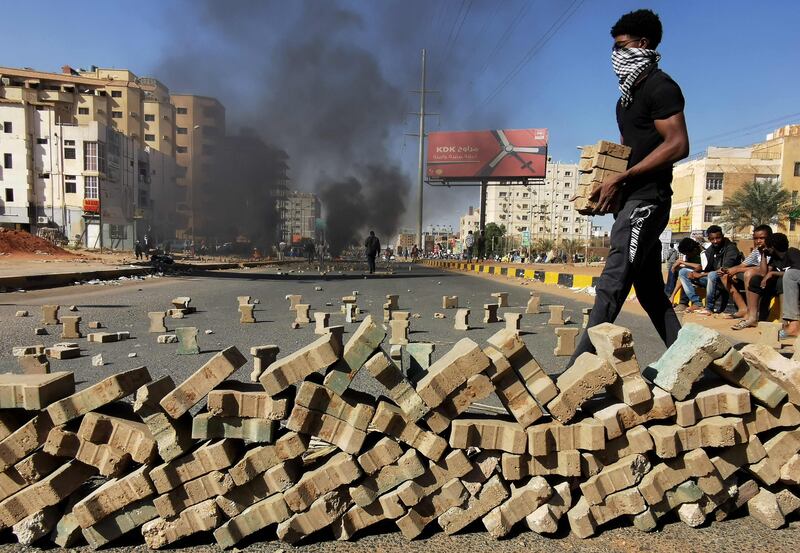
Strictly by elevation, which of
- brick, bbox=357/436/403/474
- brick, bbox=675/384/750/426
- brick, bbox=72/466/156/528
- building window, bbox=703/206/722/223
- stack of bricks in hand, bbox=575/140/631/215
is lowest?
brick, bbox=72/466/156/528

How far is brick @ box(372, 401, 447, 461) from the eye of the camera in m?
1.96

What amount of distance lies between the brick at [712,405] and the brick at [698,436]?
3 cm

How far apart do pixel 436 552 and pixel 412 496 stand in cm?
21

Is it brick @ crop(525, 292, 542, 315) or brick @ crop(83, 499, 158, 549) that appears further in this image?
brick @ crop(525, 292, 542, 315)

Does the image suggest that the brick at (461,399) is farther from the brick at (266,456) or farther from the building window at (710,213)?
the building window at (710,213)

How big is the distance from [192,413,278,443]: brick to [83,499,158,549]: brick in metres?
0.36

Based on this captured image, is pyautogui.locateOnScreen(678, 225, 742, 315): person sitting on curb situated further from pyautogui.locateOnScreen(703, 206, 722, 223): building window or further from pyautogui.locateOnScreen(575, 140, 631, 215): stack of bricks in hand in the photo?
pyautogui.locateOnScreen(703, 206, 722, 223): building window

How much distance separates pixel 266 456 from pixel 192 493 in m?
0.32

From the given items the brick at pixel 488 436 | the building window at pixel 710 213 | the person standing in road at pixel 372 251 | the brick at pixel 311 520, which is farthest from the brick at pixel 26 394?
the building window at pixel 710 213

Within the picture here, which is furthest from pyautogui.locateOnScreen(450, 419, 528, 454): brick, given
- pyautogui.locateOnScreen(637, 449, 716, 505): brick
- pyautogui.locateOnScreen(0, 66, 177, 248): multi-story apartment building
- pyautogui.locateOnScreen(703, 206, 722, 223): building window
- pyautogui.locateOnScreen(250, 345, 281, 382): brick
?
pyautogui.locateOnScreen(703, 206, 722, 223): building window

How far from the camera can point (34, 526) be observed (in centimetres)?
193

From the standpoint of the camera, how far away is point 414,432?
6.49ft

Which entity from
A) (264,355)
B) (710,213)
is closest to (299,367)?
(264,355)

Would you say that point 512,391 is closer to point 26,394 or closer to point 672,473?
point 672,473
